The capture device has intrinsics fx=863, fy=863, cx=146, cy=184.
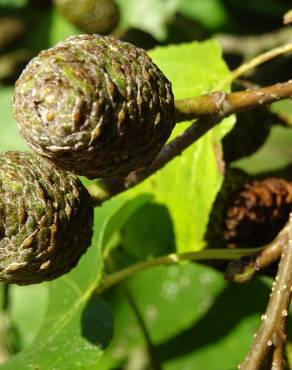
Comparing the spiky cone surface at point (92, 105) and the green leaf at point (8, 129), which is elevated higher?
the spiky cone surface at point (92, 105)

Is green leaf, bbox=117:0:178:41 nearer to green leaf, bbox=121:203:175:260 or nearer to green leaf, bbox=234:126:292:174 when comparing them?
green leaf, bbox=234:126:292:174

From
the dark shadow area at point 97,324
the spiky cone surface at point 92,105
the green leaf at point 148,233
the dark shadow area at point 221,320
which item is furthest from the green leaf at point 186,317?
the spiky cone surface at point 92,105

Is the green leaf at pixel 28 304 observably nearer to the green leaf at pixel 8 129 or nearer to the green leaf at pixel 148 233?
the green leaf at pixel 8 129

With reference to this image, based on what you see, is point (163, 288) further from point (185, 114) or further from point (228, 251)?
point (185, 114)

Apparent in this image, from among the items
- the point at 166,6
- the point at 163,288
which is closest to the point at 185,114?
the point at 163,288

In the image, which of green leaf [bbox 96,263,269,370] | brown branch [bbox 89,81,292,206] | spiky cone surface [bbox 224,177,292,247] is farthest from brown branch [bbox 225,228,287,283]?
green leaf [bbox 96,263,269,370]
